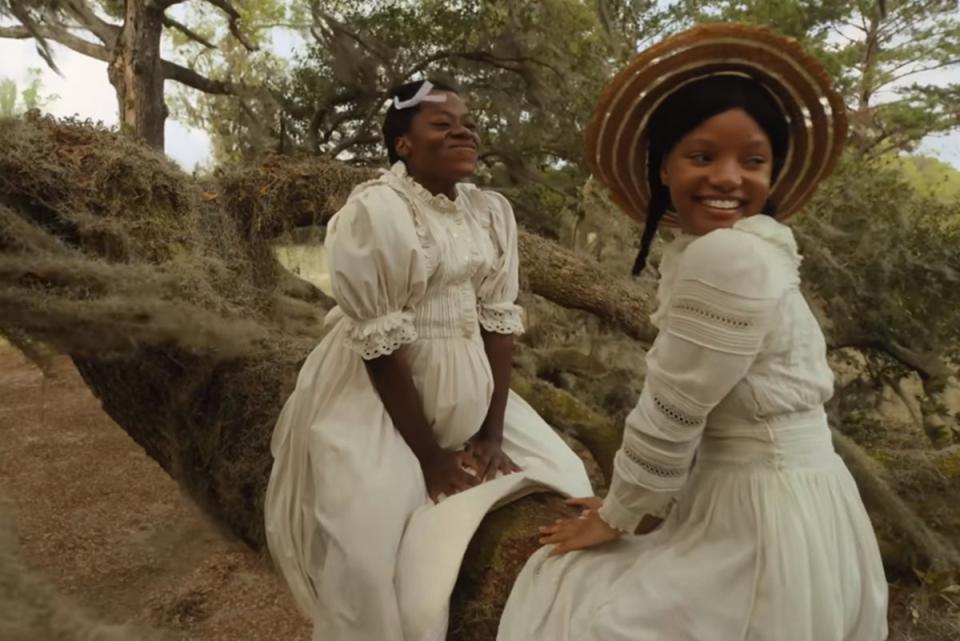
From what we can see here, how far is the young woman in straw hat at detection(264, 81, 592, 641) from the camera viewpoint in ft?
4.92

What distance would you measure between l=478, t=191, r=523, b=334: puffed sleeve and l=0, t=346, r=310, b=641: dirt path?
1125mm

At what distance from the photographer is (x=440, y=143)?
1.86 m

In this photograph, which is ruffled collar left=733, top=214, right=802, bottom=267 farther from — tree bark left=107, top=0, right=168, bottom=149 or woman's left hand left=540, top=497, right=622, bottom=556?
tree bark left=107, top=0, right=168, bottom=149

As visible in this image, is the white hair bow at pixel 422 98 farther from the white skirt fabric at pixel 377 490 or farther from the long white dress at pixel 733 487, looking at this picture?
the long white dress at pixel 733 487

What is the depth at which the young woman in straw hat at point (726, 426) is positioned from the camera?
108 centimetres

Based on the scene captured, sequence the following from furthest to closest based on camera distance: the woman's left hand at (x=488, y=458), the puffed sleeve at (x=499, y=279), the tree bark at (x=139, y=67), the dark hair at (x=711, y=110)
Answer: the tree bark at (x=139, y=67)
the puffed sleeve at (x=499, y=279)
the woman's left hand at (x=488, y=458)
the dark hair at (x=711, y=110)

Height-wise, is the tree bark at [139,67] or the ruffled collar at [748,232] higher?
the tree bark at [139,67]

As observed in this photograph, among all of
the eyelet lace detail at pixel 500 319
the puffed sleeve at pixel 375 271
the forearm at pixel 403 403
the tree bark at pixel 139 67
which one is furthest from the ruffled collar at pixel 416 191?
the tree bark at pixel 139 67

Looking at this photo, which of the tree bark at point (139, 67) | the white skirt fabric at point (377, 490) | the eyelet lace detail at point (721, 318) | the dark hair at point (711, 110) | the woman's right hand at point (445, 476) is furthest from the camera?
the tree bark at point (139, 67)

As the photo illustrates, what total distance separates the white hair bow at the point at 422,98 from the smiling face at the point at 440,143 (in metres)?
0.01

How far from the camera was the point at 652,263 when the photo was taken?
5.66 metres

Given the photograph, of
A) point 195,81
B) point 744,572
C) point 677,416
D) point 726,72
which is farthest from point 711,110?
point 195,81

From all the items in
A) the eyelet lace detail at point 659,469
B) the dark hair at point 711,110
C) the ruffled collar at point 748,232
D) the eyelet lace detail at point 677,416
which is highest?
the dark hair at point 711,110

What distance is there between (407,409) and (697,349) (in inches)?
32.9
